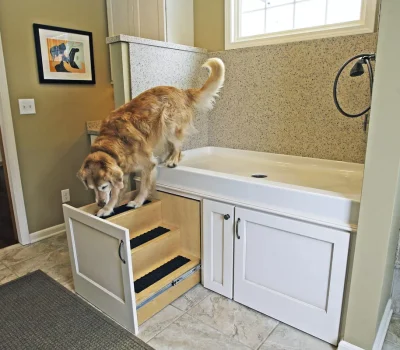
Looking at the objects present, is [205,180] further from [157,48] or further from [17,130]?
[17,130]

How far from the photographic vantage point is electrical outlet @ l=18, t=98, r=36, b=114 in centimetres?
247

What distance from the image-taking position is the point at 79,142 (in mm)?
2896

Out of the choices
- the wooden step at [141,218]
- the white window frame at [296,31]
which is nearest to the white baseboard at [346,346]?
the wooden step at [141,218]

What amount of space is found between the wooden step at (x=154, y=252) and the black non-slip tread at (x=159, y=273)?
0.03 m

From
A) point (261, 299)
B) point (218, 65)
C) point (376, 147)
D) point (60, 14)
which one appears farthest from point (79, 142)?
point (376, 147)

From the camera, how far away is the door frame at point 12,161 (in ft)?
7.74

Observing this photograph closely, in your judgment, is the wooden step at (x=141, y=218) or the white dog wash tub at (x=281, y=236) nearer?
the white dog wash tub at (x=281, y=236)

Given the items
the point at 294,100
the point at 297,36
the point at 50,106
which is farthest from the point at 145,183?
the point at 297,36

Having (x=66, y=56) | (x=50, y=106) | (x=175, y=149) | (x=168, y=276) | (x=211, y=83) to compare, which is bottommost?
(x=168, y=276)

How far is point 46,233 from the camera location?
2.78 metres

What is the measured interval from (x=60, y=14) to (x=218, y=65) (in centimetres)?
159

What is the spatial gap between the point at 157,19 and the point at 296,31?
1059mm

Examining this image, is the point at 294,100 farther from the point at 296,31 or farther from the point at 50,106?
the point at 50,106

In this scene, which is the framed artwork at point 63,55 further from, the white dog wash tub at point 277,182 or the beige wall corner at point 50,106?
the white dog wash tub at point 277,182
